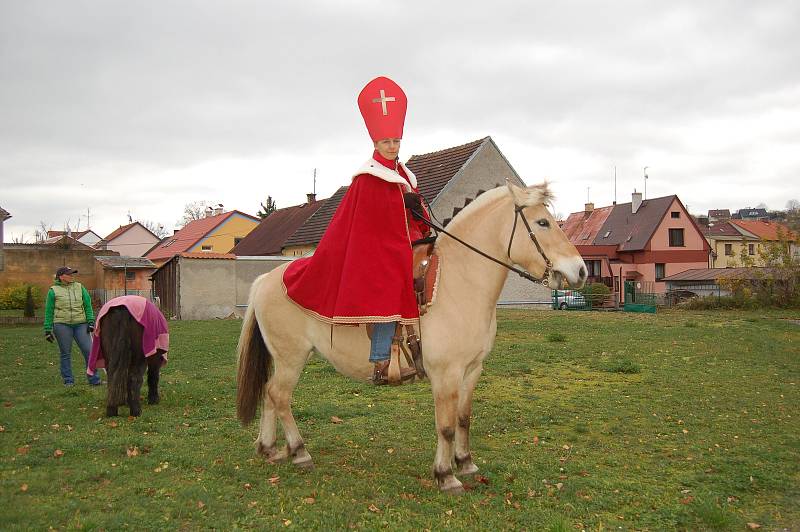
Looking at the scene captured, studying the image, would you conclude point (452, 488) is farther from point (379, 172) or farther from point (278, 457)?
point (379, 172)

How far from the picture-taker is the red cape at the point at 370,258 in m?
5.00

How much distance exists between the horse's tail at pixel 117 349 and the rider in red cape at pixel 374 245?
3.58 metres

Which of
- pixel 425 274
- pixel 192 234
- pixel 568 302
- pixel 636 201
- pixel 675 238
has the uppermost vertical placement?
pixel 636 201

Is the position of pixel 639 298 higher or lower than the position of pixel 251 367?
lower

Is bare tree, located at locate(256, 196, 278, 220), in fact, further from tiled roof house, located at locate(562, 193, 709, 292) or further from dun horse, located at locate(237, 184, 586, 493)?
→ dun horse, located at locate(237, 184, 586, 493)

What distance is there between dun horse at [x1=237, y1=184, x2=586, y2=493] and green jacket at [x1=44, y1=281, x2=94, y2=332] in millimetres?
5564

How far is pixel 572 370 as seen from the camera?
11.1m

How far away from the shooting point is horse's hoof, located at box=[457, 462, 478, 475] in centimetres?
538

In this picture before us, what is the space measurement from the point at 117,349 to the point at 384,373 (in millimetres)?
4411

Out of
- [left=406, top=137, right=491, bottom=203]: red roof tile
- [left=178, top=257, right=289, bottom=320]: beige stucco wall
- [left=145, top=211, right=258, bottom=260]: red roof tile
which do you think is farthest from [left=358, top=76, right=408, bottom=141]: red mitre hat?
[left=145, top=211, right=258, bottom=260]: red roof tile

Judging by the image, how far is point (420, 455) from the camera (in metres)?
6.00

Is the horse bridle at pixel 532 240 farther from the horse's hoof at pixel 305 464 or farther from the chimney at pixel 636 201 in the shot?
the chimney at pixel 636 201

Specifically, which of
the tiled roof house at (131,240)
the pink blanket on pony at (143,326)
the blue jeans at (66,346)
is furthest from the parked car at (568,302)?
the tiled roof house at (131,240)

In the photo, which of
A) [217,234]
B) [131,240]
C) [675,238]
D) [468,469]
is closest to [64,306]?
[468,469]
